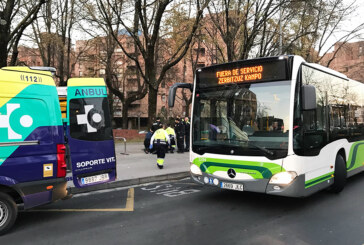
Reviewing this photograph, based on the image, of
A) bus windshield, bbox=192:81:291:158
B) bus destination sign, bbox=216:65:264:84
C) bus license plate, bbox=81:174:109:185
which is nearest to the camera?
bus windshield, bbox=192:81:291:158

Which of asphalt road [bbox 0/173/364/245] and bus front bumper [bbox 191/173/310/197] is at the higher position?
bus front bumper [bbox 191/173/310/197]

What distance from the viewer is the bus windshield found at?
5.52m

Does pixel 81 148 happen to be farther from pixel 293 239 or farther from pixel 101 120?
pixel 293 239

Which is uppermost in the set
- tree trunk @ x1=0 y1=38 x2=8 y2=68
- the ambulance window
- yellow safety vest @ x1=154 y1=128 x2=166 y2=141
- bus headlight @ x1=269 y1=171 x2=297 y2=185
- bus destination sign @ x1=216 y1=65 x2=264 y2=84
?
tree trunk @ x1=0 y1=38 x2=8 y2=68

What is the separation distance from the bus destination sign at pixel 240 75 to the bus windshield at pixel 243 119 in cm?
12

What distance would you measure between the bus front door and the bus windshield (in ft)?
6.45

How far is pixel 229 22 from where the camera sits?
17.3 meters

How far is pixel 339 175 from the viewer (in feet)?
23.0

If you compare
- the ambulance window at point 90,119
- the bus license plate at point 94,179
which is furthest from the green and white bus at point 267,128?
the bus license plate at point 94,179

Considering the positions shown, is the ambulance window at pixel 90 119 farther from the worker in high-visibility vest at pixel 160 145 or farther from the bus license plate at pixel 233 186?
the worker in high-visibility vest at pixel 160 145

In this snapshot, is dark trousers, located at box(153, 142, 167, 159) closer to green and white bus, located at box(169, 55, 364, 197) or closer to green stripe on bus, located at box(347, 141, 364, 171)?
green and white bus, located at box(169, 55, 364, 197)

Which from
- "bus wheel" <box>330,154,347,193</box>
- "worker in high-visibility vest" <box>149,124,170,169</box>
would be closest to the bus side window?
"bus wheel" <box>330,154,347,193</box>

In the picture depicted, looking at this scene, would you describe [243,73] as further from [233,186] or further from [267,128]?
[233,186]

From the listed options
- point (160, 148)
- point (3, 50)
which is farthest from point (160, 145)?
point (3, 50)
